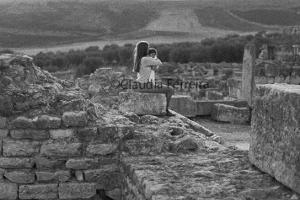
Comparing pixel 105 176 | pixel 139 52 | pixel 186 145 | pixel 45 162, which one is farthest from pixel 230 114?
pixel 45 162

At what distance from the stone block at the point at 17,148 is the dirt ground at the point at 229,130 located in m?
7.71

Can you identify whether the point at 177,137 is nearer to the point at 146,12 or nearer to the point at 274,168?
the point at 274,168

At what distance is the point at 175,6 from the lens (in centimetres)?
11044

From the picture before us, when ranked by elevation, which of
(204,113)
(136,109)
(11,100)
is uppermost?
(11,100)

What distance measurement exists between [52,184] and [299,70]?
1926 centimetres

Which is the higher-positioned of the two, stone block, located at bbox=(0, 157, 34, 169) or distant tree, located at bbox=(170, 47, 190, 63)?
stone block, located at bbox=(0, 157, 34, 169)

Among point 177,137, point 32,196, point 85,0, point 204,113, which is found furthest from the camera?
point 85,0

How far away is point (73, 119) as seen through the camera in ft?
18.9

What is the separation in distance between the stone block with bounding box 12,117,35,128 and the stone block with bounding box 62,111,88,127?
1.12ft

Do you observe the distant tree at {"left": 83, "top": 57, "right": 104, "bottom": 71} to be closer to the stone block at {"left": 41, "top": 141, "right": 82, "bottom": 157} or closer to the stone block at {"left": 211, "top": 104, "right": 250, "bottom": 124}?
the stone block at {"left": 211, "top": 104, "right": 250, "bottom": 124}

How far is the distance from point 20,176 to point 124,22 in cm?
8295

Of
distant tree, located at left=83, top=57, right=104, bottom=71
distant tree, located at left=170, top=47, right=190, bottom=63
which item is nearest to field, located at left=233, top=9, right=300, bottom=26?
distant tree, located at left=170, top=47, right=190, bottom=63

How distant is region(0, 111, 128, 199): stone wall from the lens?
18.3 feet

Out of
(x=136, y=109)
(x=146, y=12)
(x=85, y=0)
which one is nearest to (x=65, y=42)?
(x=146, y=12)
